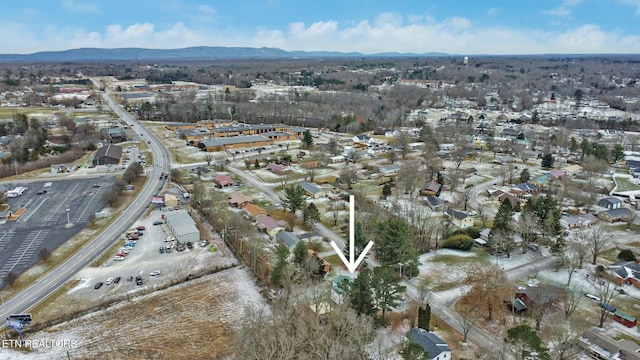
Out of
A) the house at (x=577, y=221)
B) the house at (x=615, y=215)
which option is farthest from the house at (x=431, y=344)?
the house at (x=615, y=215)

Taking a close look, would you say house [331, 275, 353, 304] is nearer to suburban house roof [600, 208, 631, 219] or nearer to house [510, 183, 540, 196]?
house [510, 183, 540, 196]

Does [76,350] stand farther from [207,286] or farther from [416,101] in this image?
[416,101]

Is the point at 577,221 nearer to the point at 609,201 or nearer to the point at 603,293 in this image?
the point at 609,201

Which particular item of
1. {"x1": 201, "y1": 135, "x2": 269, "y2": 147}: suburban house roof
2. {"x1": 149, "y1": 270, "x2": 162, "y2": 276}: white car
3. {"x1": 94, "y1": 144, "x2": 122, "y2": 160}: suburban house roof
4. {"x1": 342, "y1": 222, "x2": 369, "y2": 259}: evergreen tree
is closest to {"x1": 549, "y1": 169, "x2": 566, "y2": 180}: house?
{"x1": 342, "y1": 222, "x2": 369, "y2": 259}: evergreen tree

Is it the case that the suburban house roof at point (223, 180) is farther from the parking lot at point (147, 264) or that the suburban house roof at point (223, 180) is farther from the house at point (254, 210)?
the parking lot at point (147, 264)

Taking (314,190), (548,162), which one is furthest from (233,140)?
(548,162)

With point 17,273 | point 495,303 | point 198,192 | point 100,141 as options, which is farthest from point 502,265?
point 100,141
